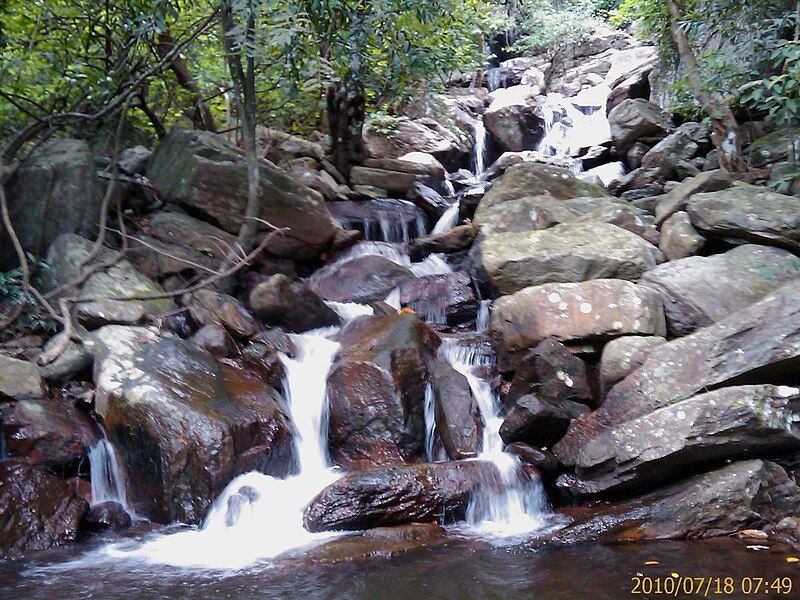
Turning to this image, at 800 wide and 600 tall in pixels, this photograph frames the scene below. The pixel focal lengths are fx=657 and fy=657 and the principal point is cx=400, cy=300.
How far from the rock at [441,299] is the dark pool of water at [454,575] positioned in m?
3.84

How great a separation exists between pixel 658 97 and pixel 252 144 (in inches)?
408

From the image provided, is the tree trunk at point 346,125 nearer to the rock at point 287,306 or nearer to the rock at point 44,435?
the rock at point 287,306

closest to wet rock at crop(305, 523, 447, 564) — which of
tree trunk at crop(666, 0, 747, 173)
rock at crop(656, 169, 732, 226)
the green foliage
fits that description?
the green foliage

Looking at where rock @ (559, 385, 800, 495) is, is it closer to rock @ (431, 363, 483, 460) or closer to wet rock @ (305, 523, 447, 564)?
rock @ (431, 363, 483, 460)

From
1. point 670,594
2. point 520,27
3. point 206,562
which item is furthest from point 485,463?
point 520,27

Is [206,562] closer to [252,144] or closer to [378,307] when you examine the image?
[378,307]

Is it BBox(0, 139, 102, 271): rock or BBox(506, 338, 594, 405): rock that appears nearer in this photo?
BBox(506, 338, 594, 405): rock

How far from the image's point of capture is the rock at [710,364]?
5180 millimetres

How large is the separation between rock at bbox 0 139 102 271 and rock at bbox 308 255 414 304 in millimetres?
2811

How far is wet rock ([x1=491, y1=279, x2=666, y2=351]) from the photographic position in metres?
6.30

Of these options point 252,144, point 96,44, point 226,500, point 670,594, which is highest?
point 96,44

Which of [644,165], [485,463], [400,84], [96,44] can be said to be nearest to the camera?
[485,463]

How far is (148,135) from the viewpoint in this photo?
33.8ft
